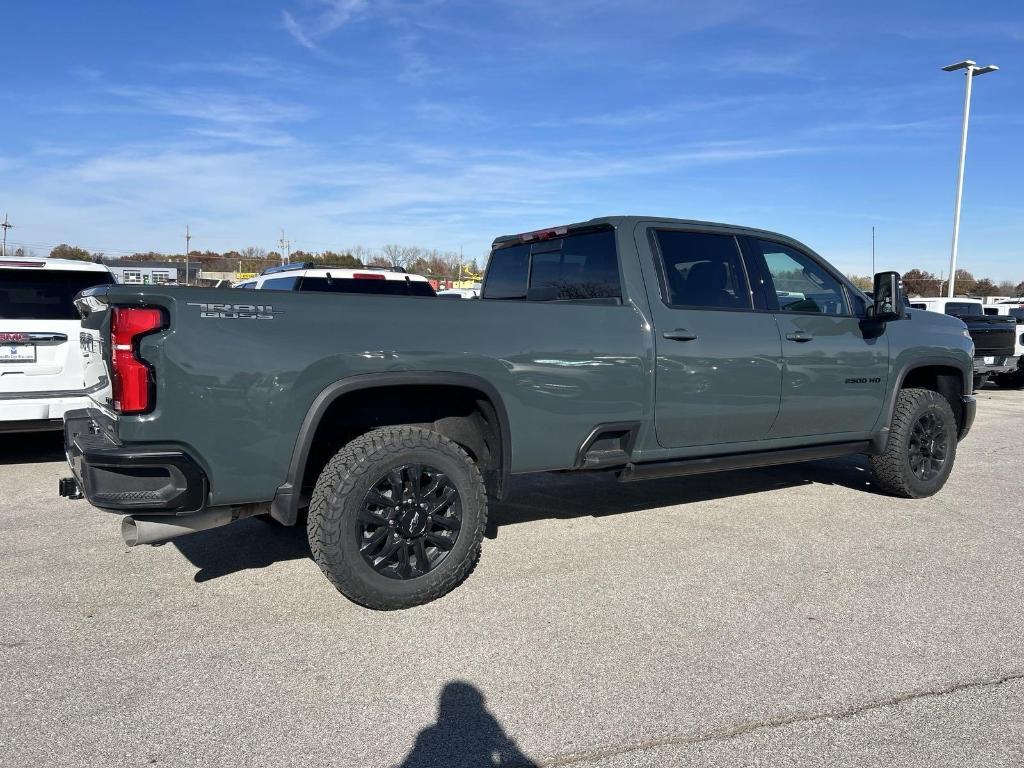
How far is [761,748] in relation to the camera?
264 centimetres

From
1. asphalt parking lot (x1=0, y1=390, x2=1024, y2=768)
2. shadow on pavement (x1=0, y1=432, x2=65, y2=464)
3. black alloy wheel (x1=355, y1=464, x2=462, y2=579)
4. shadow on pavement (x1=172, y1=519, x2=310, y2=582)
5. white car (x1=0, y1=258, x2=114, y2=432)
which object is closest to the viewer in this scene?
asphalt parking lot (x1=0, y1=390, x2=1024, y2=768)

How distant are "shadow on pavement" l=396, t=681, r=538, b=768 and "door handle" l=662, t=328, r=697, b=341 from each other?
2.30m

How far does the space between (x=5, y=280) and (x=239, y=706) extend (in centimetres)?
498

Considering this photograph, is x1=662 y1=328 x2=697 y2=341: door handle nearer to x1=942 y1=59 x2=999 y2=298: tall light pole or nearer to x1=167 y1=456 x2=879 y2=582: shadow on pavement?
x1=167 y1=456 x2=879 y2=582: shadow on pavement

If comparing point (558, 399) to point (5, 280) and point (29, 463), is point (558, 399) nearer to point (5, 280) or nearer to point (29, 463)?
point (5, 280)

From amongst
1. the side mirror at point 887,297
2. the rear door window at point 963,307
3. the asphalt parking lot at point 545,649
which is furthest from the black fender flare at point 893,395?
the rear door window at point 963,307

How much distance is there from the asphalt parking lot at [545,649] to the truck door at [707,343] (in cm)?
77

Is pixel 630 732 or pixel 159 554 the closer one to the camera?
pixel 630 732

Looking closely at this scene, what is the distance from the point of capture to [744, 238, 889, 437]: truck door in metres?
5.06

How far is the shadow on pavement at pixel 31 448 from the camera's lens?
710 centimetres

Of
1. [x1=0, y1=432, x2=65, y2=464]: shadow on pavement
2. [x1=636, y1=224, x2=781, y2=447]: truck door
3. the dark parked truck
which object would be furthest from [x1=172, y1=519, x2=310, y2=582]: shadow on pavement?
[x1=0, y1=432, x2=65, y2=464]: shadow on pavement

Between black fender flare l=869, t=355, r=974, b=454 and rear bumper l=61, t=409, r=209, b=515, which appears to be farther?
black fender flare l=869, t=355, r=974, b=454

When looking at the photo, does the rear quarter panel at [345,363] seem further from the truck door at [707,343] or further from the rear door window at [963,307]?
the rear door window at [963,307]

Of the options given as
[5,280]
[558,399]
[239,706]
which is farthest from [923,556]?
[5,280]
